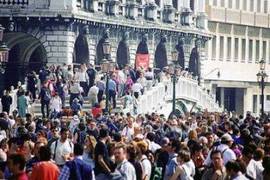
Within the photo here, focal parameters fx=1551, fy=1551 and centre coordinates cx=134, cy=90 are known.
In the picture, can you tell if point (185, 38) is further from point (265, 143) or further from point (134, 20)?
point (265, 143)

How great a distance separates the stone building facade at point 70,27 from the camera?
69375 millimetres

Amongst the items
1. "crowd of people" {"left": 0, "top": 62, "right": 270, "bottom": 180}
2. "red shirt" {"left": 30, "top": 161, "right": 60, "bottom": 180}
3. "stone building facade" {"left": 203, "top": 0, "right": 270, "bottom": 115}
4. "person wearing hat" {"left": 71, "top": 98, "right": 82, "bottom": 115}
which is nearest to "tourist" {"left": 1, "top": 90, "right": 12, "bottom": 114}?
"person wearing hat" {"left": 71, "top": 98, "right": 82, "bottom": 115}

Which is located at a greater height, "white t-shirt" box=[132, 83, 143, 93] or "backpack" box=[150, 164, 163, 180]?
"backpack" box=[150, 164, 163, 180]

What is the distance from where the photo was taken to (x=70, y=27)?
70375 mm

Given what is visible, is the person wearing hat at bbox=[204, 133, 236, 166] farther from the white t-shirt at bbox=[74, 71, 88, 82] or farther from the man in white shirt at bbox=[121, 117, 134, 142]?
the white t-shirt at bbox=[74, 71, 88, 82]

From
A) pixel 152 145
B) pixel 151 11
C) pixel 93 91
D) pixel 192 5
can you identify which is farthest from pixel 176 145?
pixel 192 5

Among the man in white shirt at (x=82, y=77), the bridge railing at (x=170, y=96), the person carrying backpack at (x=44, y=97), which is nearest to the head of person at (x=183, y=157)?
the person carrying backpack at (x=44, y=97)

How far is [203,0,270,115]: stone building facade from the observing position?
99.5 metres

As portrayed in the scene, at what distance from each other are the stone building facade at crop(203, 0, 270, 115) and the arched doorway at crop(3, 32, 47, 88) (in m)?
23.8

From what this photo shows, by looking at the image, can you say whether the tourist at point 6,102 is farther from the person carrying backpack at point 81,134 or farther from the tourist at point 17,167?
the tourist at point 17,167

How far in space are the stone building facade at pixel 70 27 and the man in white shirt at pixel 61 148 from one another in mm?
39026

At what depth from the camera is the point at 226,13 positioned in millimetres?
101438

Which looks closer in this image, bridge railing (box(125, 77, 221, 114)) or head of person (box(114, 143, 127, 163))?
head of person (box(114, 143, 127, 163))

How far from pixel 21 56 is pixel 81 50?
2858 millimetres
